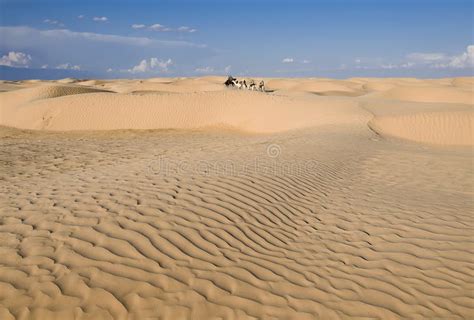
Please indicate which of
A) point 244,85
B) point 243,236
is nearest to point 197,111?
point 244,85

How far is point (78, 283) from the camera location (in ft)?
Result: 11.6

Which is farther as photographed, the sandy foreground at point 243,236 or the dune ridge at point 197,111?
the dune ridge at point 197,111

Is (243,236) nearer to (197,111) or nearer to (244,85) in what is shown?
(197,111)

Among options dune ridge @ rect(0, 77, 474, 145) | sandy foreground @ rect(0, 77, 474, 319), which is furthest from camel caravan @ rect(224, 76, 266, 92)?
sandy foreground @ rect(0, 77, 474, 319)

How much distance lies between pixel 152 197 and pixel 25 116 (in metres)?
20.3

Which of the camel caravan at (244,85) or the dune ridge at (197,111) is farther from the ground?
the camel caravan at (244,85)

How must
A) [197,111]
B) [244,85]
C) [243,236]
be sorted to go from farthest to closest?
[244,85] → [197,111] → [243,236]

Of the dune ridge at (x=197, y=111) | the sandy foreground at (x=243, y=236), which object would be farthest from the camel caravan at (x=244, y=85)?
the sandy foreground at (x=243, y=236)

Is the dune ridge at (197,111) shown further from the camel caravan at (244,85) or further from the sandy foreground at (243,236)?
the sandy foreground at (243,236)

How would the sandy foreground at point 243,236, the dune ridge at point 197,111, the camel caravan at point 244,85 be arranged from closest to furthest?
the sandy foreground at point 243,236 < the dune ridge at point 197,111 < the camel caravan at point 244,85

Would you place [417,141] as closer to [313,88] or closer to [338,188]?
[338,188]

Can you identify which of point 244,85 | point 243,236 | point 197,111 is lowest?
point 243,236

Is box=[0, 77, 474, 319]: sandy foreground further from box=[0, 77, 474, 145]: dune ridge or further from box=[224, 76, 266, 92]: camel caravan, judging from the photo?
box=[224, 76, 266, 92]: camel caravan

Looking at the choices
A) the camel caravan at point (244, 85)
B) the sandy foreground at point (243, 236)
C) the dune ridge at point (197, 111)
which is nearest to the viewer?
the sandy foreground at point (243, 236)
